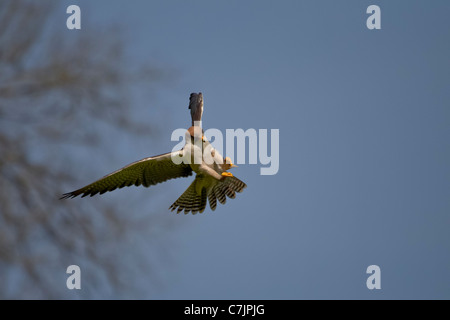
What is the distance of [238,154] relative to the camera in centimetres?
541

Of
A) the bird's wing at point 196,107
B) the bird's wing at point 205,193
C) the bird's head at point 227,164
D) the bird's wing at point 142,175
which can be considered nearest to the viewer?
the bird's head at point 227,164

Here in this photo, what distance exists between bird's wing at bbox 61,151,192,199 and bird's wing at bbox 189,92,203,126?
527 mm

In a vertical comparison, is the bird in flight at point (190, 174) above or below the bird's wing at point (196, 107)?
below

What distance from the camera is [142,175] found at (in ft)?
20.6

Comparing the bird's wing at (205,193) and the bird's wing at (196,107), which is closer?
the bird's wing at (196,107)

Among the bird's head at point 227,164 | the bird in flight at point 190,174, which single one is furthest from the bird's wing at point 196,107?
the bird's head at point 227,164

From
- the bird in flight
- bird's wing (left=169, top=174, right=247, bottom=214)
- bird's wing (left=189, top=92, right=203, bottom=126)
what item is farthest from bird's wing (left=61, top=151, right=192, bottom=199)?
bird's wing (left=189, top=92, right=203, bottom=126)

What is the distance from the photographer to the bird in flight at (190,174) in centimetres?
566

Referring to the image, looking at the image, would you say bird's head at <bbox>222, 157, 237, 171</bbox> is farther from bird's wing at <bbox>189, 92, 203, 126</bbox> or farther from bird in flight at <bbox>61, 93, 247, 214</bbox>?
bird's wing at <bbox>189, 92, 203, 126</bbox>

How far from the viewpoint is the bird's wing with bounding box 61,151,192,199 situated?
6074 millimetres

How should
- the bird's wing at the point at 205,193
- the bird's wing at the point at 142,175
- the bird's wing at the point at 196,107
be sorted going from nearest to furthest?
the bird's wing at the point at 196,107 < the bird's wing at the point at 142,175 < the bird's wing at the point at 205,193

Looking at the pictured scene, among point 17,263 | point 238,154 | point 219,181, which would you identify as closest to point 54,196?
point 17,263

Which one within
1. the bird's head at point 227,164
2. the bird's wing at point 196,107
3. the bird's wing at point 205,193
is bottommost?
the bird's wing at point 205,193

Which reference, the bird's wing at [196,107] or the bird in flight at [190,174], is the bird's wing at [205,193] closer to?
the bird in flight at [190,174]
